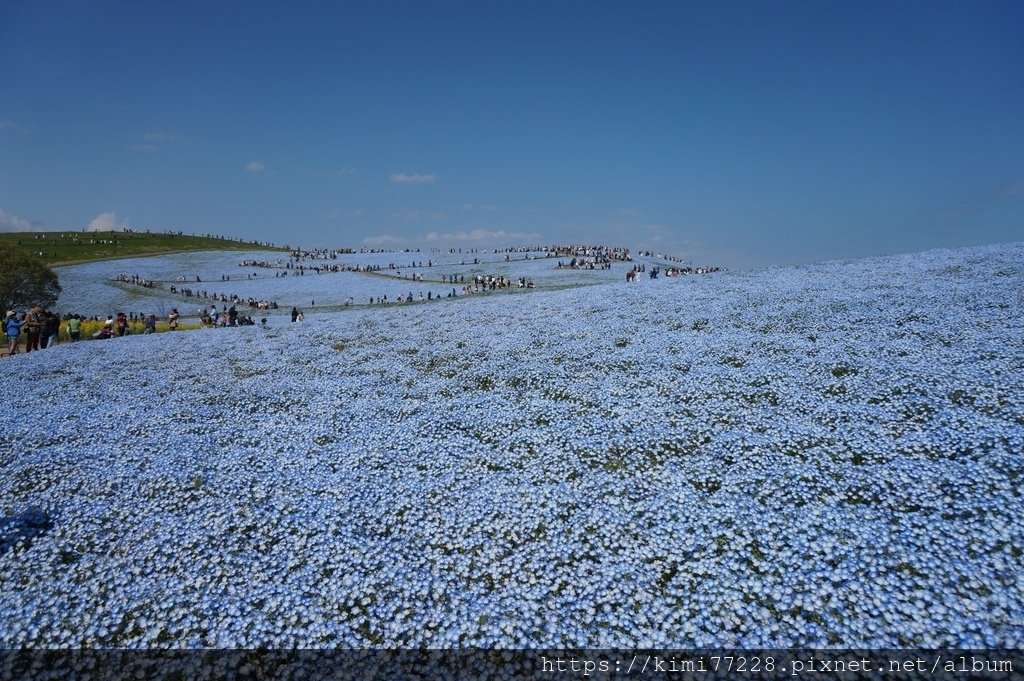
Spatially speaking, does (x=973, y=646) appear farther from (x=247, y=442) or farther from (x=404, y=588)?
(x=247, y=442)

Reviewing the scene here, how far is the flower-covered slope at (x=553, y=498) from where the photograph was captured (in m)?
7.08

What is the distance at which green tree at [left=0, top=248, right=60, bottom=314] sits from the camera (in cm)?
4300

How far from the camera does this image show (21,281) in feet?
145

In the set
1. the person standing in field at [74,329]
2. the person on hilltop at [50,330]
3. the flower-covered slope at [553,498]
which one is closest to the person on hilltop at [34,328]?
the person on hilltop at [50,330]

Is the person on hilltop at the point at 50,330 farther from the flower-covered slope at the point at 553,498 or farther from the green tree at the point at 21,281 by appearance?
Answer: the green tree at the point at 21,281

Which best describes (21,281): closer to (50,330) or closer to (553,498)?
(50,330)

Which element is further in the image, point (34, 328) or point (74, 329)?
point (74, 329)

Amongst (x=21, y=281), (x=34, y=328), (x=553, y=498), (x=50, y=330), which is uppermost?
(x=21, y=281)

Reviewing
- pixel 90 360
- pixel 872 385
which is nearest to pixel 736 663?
pixel 872 385

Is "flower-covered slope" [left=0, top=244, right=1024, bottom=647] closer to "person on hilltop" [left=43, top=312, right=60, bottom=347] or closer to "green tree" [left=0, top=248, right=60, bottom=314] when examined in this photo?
"person on hilltop" [left=43, top=312, right=60, bottom=347]

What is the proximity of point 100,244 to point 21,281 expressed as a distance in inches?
2930

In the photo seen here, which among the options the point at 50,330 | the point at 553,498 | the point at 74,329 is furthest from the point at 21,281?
the point at 553,498

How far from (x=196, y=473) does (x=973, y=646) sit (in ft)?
43.9

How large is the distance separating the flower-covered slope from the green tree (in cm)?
3562
